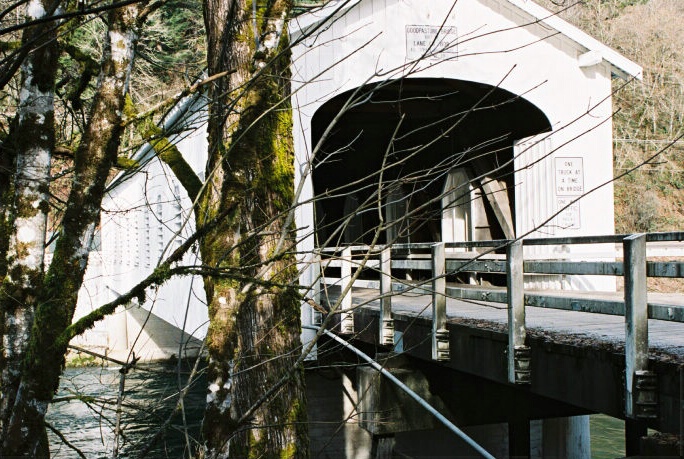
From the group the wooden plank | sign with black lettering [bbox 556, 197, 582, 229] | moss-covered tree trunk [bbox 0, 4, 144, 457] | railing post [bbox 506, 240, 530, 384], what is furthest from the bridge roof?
moss-covered tree trunk [bbox 0, 4, 144, 457]

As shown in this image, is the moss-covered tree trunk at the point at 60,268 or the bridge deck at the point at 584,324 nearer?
the moss-covered tree trunk at the point at 60,268

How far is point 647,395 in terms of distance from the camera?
4.29m

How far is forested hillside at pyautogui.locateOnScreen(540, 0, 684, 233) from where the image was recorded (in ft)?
100

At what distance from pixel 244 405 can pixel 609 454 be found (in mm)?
11360

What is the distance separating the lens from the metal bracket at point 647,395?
14.0 ft

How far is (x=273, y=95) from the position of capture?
4156 mm

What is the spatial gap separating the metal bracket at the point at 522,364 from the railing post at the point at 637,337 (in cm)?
122

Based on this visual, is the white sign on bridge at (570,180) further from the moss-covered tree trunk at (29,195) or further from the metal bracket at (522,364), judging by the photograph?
the moss-covered tree trunk at (29,195)

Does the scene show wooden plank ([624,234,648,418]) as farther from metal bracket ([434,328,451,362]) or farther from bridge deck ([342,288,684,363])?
metal bracket ([434,328,451,362])

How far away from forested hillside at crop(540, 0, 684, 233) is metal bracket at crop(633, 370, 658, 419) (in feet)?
89.6

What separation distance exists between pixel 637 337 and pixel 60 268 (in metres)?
2.90

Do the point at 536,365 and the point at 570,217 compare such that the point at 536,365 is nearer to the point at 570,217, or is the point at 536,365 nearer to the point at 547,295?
the point at 547,295

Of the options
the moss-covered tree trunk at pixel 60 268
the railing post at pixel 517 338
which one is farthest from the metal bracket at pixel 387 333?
the moss-covered tree trunk at pixel 60 268

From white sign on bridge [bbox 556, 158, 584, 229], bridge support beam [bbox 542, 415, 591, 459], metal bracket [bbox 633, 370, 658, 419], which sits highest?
white sign on bridge [bbox 556, 158, 584, 229]
